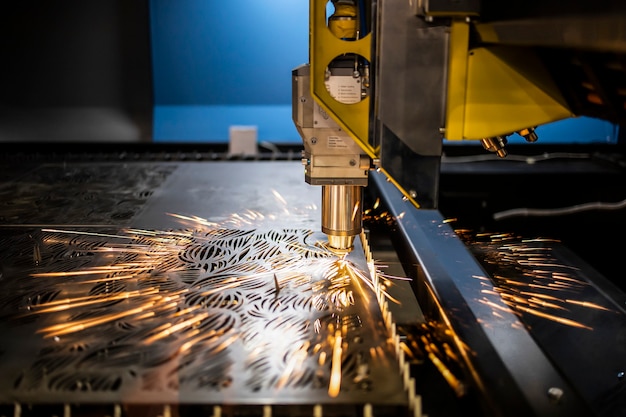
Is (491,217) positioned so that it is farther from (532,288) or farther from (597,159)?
(532,288)

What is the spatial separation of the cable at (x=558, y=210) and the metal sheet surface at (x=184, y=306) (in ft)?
2.98

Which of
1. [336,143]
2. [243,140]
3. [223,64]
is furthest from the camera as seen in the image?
[223,64]

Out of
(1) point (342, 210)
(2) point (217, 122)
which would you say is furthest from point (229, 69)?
(1) point (342, 210)

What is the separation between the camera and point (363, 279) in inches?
54.6

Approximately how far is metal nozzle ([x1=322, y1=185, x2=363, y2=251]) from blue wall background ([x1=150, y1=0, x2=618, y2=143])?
1830 mm

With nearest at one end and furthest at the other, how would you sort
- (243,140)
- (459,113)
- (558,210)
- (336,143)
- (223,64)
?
(459,113)
(336,143)
(558,210)
(243,140)
(223,64)

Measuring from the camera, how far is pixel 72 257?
1.52 metres

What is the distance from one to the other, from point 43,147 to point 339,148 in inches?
89.9

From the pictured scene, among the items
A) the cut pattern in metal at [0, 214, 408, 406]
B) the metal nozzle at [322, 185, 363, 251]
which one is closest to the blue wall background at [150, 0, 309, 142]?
the cut pattern in metal at [0, 214, 408, 406]

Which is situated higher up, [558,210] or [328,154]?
[328,154]

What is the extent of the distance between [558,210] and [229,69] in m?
1.79

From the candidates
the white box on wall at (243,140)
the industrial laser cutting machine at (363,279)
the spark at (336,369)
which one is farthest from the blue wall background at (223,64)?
the spark at (336,369)

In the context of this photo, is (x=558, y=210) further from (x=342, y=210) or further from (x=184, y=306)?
(x=184, y=306)

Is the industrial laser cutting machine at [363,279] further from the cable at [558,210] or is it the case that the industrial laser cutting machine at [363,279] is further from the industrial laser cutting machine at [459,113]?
the cable at [558,210]
